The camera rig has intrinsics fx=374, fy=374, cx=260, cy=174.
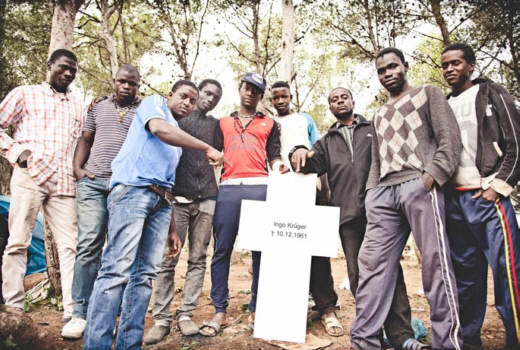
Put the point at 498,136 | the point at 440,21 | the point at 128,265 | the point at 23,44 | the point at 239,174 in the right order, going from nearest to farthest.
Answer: the point at 128,265, the point at 498,136, the point at 239,174, the point at 440,21, the point at 23,44

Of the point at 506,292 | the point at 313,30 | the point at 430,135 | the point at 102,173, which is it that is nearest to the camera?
the point at 506,292

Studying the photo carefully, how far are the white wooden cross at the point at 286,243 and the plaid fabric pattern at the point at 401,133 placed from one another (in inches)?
22.1

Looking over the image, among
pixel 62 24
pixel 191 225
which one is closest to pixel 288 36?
pixel 62 24

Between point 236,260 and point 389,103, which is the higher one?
point 389,103

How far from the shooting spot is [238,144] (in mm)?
3180

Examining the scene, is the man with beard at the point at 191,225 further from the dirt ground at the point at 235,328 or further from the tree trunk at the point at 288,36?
the tree trunk at the point at 288,36

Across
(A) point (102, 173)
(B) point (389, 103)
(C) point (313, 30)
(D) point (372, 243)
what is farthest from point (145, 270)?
(C) point (313, 30)

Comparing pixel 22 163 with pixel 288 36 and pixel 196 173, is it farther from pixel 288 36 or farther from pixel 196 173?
pixel 288 36

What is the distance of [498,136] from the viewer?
2.56m

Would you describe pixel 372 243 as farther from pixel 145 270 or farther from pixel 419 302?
pixel 419 302

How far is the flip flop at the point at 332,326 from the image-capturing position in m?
2.93

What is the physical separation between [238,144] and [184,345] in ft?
5.30

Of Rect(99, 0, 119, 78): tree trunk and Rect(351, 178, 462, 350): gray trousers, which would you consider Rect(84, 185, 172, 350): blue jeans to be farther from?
Rect(99, 0, 119, 78): tree trunk

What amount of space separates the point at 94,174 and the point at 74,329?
1160mm
